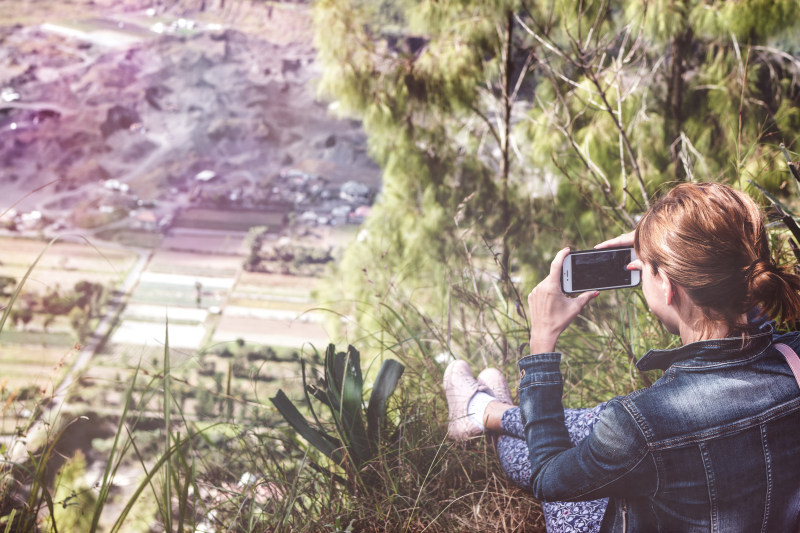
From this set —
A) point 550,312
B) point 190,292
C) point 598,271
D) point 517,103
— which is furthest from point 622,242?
point 190,292

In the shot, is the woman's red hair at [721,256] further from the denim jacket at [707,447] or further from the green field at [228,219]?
the green field at [228,219]

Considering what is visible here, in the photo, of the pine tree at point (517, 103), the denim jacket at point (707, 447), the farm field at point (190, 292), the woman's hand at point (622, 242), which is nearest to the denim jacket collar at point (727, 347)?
the denim jacket at point (707, 447)

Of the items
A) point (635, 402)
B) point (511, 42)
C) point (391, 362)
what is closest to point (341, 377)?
point (391, 362)

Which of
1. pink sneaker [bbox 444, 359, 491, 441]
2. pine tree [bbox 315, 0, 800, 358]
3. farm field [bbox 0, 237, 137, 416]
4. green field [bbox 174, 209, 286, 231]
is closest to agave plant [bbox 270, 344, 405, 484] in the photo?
pink sneaker [bbox 444, 359, 491, 441]

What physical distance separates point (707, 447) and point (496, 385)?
562mm

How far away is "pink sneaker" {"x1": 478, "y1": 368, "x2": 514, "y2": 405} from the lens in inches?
45.8

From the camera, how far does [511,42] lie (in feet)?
10.0

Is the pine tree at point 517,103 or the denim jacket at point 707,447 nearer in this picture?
the denim jacket at point 707,447

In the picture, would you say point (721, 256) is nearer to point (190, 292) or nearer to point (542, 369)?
point (542, 369)

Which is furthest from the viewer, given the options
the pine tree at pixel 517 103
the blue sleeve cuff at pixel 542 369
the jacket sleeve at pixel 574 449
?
the pine tree at pixel 517 103

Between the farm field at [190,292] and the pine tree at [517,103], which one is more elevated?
the pine tree at [517,103]

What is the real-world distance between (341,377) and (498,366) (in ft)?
1.48

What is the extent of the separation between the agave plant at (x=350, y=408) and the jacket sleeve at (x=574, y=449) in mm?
357

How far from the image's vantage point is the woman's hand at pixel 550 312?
81 centimetres
